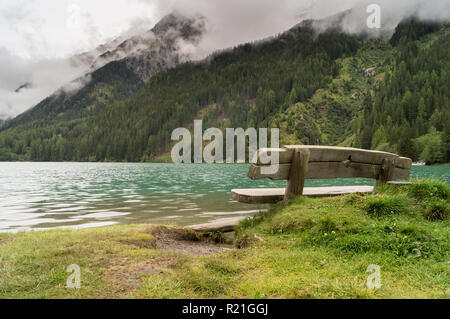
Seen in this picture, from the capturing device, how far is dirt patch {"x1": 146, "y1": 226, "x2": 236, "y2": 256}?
7324 mm

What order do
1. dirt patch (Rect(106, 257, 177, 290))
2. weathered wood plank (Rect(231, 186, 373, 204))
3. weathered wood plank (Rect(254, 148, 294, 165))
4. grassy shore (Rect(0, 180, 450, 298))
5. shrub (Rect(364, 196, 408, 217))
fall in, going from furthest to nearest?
weathered wood plank (Rect(231, 186, 373, 204)), weathered wood plank (Rect(254, 148, 294, 165)), shrub (Rect(364, 196, 408, 217)), dirt patch (Rect(106, 257, 177, 290)), grassy shore (Rect(0, 180, 450, 298))

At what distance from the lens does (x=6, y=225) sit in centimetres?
1262

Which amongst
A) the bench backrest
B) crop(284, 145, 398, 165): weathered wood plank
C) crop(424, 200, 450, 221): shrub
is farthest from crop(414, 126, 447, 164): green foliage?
crop(424, 200, 450, 221): shrub

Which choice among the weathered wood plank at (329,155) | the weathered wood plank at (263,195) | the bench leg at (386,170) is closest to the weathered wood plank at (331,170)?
the weathered wood plank at (329,155)

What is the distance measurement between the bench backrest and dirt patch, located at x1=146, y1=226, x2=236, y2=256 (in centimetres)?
249

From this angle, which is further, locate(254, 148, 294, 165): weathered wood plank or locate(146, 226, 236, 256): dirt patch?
locate(146, 226, 236, 256): dirt patch

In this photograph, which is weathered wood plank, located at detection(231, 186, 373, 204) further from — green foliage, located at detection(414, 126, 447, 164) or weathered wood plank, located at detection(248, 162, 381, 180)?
green foliage, located at detection(414, 126, 447, 164)

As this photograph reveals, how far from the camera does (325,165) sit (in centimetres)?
825

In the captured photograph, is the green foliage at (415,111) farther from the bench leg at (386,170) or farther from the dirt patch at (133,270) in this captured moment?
the dirt patch at (133,270)

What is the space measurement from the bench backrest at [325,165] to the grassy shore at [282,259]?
920 millimetres

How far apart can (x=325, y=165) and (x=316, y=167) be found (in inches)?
13.0
